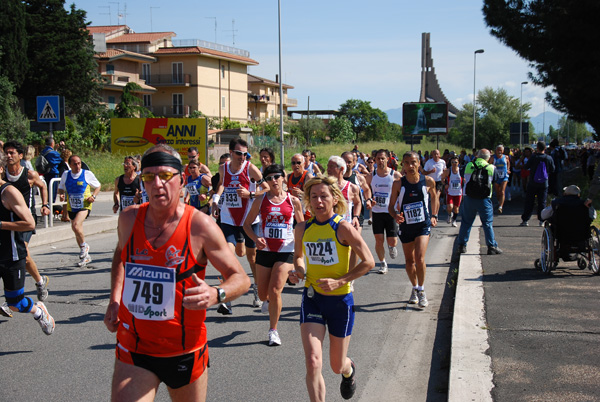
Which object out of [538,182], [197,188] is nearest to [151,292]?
[197,188]

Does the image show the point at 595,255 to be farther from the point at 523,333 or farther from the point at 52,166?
the point at 52,166

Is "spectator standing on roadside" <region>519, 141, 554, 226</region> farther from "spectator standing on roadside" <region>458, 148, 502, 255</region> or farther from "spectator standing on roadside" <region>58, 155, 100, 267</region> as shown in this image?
"spectator standing on roadside" <region>58, 155, 100, 267</region>

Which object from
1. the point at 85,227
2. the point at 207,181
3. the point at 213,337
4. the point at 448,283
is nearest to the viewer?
the point at 213,337

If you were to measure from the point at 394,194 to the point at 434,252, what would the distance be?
4646 millimetres

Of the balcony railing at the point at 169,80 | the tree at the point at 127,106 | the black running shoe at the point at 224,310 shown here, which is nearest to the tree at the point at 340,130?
the balcony railing at the point at 169,80

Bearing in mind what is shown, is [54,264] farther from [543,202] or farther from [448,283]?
[543,202]

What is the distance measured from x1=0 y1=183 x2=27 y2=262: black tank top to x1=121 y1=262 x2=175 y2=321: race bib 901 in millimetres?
3637

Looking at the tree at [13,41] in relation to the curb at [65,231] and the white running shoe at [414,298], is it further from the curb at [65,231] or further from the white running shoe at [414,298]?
the white running shoe at [414,298]

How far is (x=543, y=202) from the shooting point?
51.7 ft

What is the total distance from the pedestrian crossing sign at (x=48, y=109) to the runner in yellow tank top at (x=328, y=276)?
38.6 feet

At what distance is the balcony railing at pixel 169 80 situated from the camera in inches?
2867

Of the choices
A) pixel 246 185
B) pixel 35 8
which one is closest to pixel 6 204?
pixel 246 185

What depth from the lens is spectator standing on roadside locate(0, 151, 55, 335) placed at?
6.18 metres

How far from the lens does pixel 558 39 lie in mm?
23938
